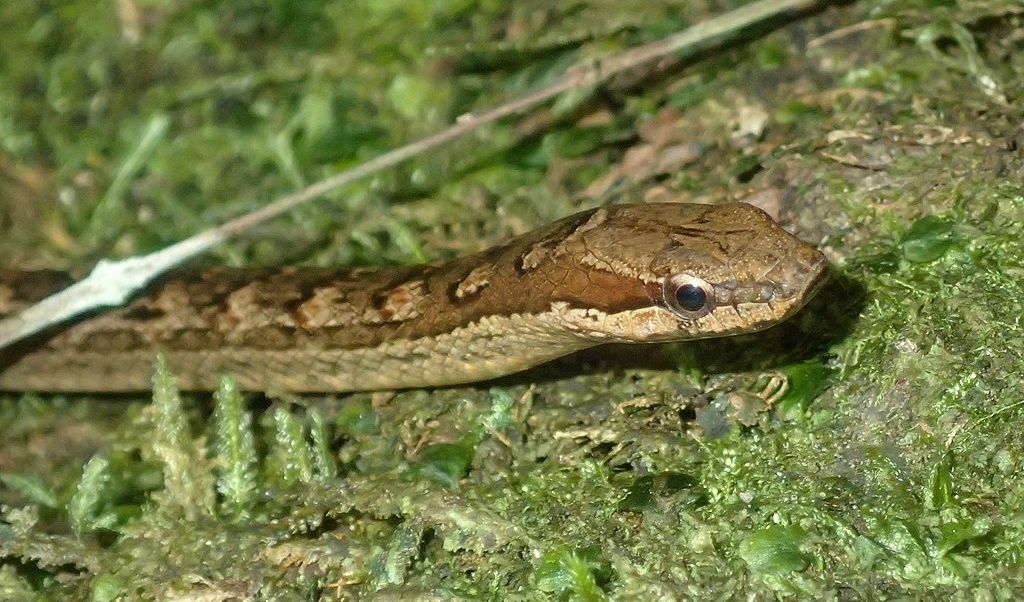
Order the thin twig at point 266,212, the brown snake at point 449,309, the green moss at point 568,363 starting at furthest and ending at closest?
1. the thin twig at point 266,212
2. the brown snake at point 449,309
3. the green moss at point 568,363

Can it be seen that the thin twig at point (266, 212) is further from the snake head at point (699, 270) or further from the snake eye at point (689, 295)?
the snake eye at point (689, 295)

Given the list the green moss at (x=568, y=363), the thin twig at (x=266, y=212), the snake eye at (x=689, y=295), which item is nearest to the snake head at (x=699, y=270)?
the snake eye at (x=689, y=295)

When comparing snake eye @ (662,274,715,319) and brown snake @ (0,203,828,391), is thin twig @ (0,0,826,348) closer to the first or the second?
brown snake @ (0,203,828,391)

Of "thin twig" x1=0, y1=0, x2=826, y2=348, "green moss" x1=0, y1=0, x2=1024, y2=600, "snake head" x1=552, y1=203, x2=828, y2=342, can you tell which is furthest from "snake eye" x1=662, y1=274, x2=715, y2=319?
"thin twig" x1=0, y1=0, x2=826, y2=348

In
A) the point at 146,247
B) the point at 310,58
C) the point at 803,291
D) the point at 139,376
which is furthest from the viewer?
the point at 310,58

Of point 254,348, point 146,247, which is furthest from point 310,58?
point 254,348

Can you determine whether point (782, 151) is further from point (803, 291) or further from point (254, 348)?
point (254, 348)

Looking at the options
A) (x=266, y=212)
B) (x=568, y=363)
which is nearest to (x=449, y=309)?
(x=568, y=363)
